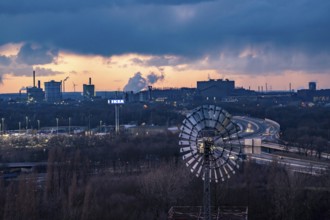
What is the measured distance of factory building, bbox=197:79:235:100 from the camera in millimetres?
89000

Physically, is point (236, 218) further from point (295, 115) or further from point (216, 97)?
point (216, 97)

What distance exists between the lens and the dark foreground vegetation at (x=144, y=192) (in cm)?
1562

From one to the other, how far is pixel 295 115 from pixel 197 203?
117ft

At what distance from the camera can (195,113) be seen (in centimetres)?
1067

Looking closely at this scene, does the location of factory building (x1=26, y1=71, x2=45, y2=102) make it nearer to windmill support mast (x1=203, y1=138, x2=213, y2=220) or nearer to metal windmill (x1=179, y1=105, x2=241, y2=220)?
metal windmill (x1=179, y1=105, x2=241, y2=220)

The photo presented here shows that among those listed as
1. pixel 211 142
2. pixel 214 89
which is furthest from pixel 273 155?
pixel 214 89

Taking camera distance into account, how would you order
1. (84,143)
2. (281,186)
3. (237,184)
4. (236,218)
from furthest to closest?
(84,143)
(237,184)
(281,186)
(236,218)

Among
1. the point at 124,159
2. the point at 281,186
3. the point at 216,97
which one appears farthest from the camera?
the point at 216,97

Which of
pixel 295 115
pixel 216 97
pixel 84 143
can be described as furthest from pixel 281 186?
pixel 216 97

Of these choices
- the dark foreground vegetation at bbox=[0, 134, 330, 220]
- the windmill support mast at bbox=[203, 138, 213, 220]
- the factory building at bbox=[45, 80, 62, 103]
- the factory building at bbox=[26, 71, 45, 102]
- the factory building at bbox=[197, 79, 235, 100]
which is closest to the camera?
the windmill support mast at bbox=[203, 138, 213, 220]

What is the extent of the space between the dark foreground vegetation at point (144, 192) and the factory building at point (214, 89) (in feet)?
220

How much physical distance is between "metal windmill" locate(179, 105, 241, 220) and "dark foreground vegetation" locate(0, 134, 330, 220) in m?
4.05

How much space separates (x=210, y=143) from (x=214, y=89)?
264 feet

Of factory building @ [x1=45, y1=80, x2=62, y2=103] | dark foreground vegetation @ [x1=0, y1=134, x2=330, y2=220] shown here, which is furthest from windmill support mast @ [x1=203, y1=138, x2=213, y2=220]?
factory building @ [x1=45, y1=80, x2=62, y2=103]
